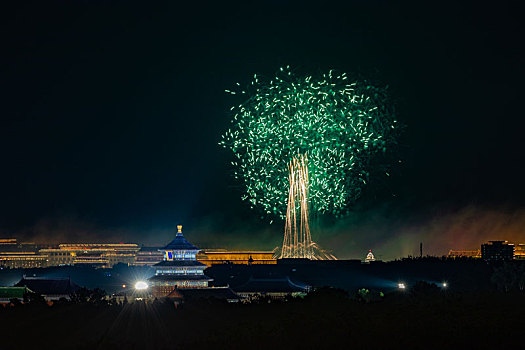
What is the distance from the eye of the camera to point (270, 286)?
375 feet

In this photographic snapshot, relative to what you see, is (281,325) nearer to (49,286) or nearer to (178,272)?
(178,272)

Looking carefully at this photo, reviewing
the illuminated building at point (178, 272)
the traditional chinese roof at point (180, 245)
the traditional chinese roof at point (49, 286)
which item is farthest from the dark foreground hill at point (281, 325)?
the traditional chinese roof at point (49, 286)

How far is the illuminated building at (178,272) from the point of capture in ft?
340

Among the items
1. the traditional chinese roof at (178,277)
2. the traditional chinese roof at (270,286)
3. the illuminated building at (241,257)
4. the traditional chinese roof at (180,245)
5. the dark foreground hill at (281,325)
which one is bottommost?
the dark foreground hill at (281,325)

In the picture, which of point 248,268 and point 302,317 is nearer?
point 302,317

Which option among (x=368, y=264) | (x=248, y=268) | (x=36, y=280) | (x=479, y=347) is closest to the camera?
(x=479, y=347)

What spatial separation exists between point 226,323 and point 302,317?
5616mm

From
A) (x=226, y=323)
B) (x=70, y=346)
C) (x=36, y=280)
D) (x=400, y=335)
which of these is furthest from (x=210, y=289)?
(x=400, y=335)

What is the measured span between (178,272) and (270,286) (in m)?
12.7

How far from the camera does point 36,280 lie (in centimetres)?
11656

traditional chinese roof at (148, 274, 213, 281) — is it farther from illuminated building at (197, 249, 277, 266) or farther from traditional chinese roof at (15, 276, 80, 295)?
illuminated building at (197, 249, 277, 266)

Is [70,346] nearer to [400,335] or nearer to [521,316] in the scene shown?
[400,335]

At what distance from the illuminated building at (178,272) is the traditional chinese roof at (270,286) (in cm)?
832

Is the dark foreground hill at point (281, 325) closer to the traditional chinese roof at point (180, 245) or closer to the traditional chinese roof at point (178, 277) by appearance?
the traditional chinese roof at point (178, 277)
